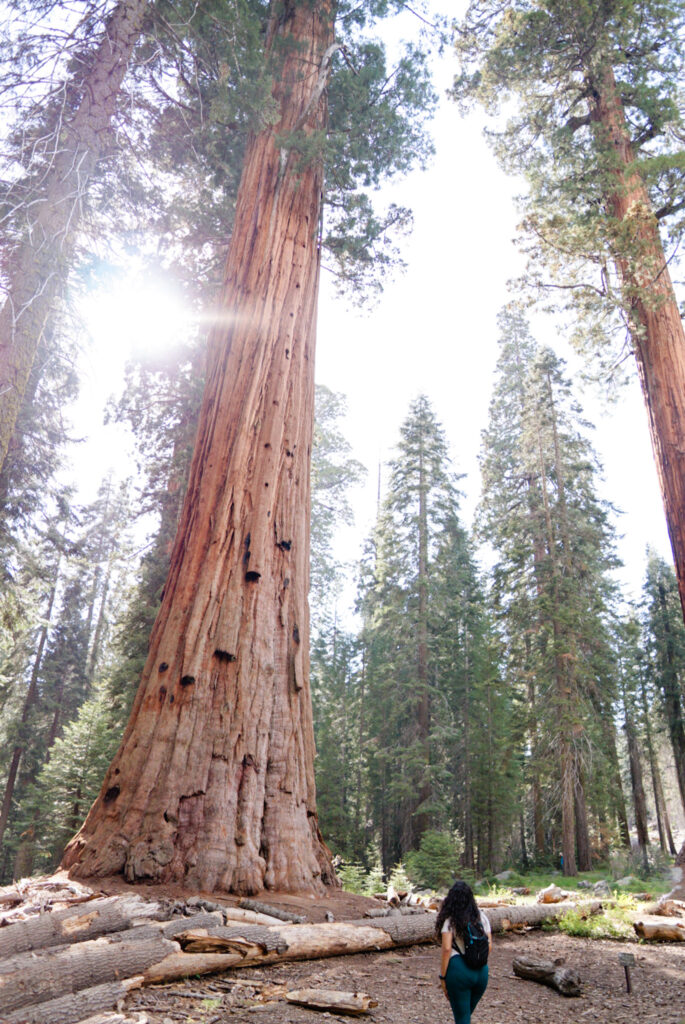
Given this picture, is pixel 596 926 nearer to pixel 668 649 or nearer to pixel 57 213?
pixel 57 213

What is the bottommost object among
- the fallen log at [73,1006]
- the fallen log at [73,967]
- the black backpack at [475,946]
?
the fallen log at [73,1006]

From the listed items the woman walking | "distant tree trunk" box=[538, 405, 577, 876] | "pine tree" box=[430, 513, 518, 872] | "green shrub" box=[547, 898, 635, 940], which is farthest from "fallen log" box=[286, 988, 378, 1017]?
"pine tree" box=[430, 513, 518, 872]

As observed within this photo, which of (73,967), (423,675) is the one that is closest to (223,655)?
(73,967)

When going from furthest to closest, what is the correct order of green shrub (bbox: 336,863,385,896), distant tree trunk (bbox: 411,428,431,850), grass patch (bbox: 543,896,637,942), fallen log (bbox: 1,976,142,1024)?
distant tree trunk (bbox: 411,428,431,850)
green shrub (bbox: 336,863,385,896)
grass patch (bbox: 543,896,637,942)
fallen log (bbox: 1,976,142,1024)

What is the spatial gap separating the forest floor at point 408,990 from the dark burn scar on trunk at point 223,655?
1.83 metres

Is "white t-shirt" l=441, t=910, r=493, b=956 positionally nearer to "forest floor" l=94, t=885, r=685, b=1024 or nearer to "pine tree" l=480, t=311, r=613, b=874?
"forest floor" l=94, t=885, r=685, b=1024

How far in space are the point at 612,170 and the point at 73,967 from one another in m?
10.8

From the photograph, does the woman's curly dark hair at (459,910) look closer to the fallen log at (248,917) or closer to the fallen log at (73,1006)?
the fallen log at (248,917)

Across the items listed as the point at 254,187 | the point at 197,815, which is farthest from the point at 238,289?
the point at 197,815

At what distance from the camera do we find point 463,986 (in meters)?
3.01

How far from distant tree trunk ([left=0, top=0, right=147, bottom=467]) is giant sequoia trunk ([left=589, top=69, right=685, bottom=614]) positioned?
22.5 ft

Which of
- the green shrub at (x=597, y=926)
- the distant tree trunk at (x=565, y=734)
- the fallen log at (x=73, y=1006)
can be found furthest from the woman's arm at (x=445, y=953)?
the distant tree trunk at (x=565, y=734)

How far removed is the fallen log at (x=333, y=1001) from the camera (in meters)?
3.11

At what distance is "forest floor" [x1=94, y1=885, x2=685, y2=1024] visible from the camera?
295cm
